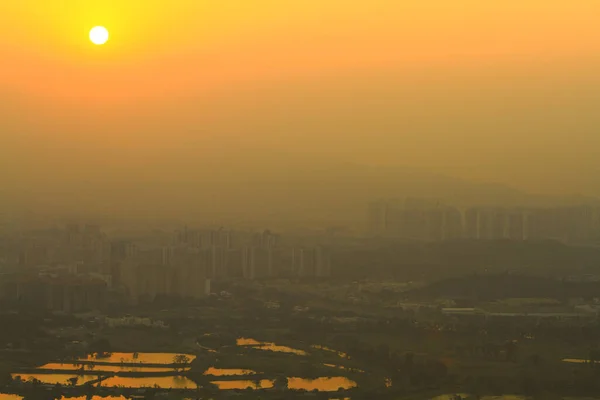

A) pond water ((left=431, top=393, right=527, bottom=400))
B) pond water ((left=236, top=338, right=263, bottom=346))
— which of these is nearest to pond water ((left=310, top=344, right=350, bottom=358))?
pond water ((left=236, top=338, right=263, bottom=346))

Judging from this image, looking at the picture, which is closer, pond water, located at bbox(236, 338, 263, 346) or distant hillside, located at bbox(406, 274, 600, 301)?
pond water, located at bbox(236, 338, 263, 346)

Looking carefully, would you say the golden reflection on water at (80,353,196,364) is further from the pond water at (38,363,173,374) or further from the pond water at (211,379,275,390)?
the pond water at (211,379,275,390)

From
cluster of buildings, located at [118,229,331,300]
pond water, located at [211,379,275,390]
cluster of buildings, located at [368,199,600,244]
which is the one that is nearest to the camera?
pond water, located at [211,379,275,390]

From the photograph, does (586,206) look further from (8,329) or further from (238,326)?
(8,329)

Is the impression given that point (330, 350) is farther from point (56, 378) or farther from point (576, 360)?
point (56, 378)

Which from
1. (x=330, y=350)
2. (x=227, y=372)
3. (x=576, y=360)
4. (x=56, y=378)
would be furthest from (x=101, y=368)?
(x=576, y=360)

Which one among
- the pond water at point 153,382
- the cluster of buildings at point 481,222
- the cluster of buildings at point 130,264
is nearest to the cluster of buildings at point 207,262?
the cluster of buildings at point 130,264

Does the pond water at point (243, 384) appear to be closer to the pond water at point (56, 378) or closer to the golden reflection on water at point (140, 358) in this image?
the pond water at point (56, 378)
